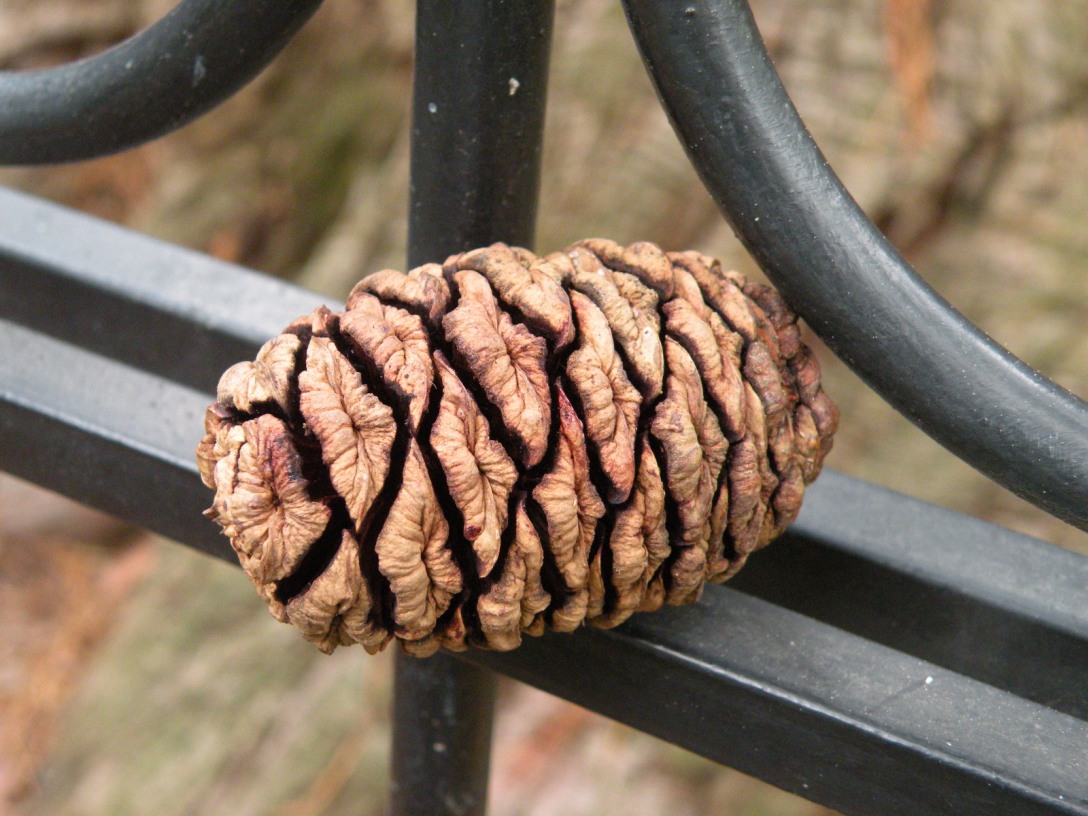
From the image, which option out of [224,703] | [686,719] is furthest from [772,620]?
[224,703]

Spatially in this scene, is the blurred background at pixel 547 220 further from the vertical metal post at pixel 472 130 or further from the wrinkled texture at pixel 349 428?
the wrinkled texture at pixel 349 428

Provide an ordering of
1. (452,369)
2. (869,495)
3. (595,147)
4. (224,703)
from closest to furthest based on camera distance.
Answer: (452,369) < (869,495) < (595,147) < (224,703)

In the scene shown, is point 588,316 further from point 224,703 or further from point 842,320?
point 224,703

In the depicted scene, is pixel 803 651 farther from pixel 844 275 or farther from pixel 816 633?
pixel 844 275

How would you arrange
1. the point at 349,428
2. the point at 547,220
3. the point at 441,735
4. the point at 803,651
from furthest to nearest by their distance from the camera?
the point at 547,220, the point at 441,735, the point at 803,651, the point at 349,428

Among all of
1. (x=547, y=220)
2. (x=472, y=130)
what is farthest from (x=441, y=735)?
(x=547, y=220)

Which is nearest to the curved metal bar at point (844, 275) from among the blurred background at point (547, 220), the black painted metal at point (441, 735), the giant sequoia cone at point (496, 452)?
the giant sequoia cone at point (496, 452)

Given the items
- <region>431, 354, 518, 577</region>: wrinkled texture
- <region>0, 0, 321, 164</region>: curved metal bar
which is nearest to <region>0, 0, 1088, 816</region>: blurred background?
<region>0, 0, 321, 164</region>: curved metal bar
